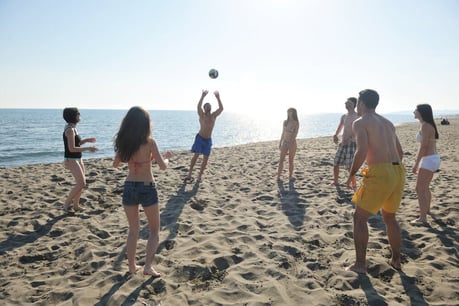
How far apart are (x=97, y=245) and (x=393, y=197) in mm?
3992

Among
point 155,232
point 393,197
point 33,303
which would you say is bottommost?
point 33,303

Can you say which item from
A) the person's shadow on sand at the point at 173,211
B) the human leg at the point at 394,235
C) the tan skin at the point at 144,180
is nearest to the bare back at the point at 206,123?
the person's shadow on sand at the point at 173,211

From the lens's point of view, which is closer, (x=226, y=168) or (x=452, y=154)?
(x=226, y=168)

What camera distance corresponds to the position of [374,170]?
325 centimetres

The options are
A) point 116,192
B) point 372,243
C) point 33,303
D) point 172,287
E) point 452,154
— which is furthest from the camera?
point 452,154

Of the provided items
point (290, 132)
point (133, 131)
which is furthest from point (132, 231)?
point (290, 132)

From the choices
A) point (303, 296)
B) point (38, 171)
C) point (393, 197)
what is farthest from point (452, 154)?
point (38, 171)

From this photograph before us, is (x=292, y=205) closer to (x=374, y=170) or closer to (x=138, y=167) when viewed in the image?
(x=374, y=170)

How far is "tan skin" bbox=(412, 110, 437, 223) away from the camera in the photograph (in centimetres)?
462

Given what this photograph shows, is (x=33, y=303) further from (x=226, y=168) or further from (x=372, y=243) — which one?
(x=226, y=168)

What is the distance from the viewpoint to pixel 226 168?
1027cm

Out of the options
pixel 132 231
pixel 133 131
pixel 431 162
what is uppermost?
pixel 133 131

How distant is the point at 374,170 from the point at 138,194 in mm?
2591

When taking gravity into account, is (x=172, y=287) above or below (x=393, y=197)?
below
